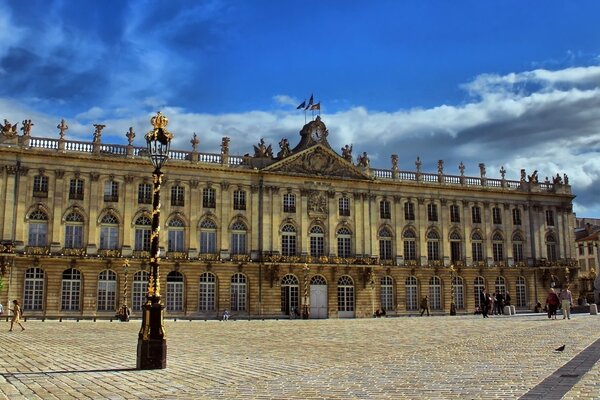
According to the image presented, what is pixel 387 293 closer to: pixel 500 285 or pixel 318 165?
pixel 500 285

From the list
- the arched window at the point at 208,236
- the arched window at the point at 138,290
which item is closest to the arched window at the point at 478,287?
the arched window at the point at 208,236

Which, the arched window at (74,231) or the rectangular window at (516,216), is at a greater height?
the rectangular window at (516,216)

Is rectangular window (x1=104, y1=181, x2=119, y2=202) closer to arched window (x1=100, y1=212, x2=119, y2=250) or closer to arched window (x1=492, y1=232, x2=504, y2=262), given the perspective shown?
arched window (x1=100, y1=212, x2=119, y2=250)

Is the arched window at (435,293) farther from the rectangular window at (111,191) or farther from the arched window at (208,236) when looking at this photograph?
the rectangular window at (111,191)

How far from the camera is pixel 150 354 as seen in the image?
14359 mm

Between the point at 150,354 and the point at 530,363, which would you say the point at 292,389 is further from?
the point at 530,363

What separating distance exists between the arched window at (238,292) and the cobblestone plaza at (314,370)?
91.6 feet

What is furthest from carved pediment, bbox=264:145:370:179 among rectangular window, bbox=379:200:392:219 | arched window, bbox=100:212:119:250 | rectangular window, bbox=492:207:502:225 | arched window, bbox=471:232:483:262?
rectangular window, bbox=492:207:502:225

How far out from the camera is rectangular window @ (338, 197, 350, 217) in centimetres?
5394

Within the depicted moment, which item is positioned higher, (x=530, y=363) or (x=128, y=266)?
(x=128, y=266)

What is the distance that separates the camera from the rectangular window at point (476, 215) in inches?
2331

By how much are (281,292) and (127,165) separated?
14.5 metres

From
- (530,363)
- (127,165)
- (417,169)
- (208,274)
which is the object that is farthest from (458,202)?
(530,363)

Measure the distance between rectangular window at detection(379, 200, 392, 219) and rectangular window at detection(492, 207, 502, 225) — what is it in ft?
34.5
